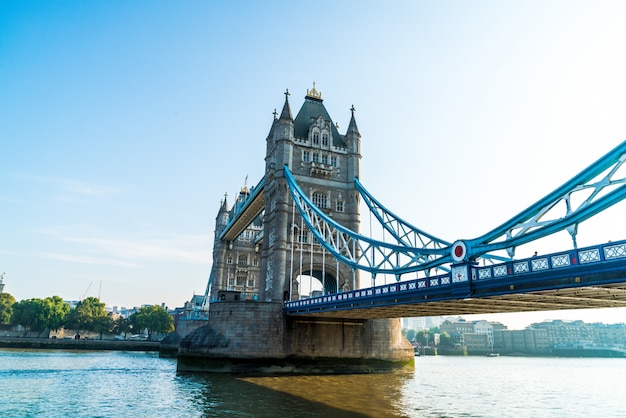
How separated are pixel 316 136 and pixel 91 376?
92.8 ft

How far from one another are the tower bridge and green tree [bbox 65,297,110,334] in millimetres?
41255

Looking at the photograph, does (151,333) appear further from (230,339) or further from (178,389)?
(178,389)

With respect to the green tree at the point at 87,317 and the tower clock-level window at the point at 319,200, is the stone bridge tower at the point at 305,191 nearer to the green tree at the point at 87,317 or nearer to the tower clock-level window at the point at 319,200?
the tower clock-level window at the point at 319,200

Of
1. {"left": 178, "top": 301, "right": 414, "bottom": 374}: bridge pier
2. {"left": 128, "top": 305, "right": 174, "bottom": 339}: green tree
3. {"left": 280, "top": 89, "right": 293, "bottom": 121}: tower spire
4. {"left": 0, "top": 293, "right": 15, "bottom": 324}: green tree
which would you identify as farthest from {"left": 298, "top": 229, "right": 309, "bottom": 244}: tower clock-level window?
{"left": 0, "top": 293, "right": 15, "bottom": 324}: green tree

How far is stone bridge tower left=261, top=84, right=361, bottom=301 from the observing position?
39.6m

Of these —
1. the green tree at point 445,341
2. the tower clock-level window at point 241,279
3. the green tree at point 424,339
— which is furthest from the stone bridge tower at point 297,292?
the green tree at point 424,339

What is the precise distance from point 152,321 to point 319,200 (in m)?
63.6

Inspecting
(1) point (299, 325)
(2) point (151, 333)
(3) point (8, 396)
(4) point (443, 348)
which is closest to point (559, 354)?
(4) point (443, 348)

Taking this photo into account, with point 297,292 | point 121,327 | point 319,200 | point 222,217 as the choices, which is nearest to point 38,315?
point 121,327

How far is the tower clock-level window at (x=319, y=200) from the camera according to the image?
4225cm

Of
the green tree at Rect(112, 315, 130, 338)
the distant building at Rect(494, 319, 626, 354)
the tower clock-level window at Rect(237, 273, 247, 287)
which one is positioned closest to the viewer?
the tower clock-level window at Rect(237, 273, 247, 287)

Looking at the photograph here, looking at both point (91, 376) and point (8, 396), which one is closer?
point (8, 396)

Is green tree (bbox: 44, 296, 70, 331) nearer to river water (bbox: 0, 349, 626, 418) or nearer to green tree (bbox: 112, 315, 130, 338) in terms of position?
green tree (bbox: 112, 315, 130, 338)

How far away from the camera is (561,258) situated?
46.4 feet
